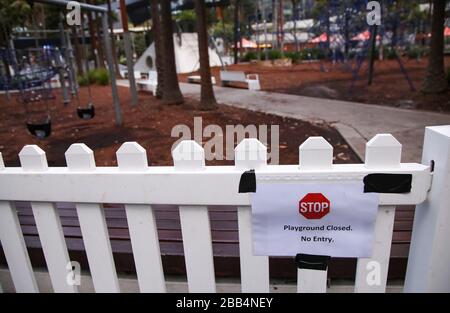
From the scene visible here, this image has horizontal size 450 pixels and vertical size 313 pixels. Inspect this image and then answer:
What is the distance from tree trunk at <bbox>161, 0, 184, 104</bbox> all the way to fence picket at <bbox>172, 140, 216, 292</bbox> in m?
7.97

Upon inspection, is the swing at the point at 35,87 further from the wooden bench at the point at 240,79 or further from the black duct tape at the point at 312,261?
the black duct tape at the point at 312,261

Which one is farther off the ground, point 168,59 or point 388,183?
point 168,59

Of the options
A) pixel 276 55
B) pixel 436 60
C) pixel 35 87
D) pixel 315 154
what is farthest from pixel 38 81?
pixel 276 55

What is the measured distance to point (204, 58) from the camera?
27.3 ft

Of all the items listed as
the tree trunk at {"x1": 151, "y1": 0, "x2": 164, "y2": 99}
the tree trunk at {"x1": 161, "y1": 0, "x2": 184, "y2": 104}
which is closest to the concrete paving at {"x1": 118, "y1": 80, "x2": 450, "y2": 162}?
the tree trunk at {"x1": 161, "y1": 0, "x2": 184, "y2": 104}

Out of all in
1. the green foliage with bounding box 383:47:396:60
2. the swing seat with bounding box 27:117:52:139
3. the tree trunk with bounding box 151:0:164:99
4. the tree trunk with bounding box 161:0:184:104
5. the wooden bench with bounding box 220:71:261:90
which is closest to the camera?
the swing seat with bounding box 27:117:52:139

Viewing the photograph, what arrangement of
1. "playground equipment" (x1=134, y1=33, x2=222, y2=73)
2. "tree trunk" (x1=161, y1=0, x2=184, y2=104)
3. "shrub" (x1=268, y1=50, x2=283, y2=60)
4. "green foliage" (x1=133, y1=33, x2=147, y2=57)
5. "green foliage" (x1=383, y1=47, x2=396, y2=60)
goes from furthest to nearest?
1. "green foliage" (x1=133, y1=33, x2=147, y2=57)
2. "green foliage" (x1=383, y1=47, x2=396, y2=60)
3. "shrub" (x1=268, y1=50, x2=283, y2=60)
4. "playground equipment" (x1=134, y1=33, x2=222, y2=73)
5. "tree trunk" (x1=161, y1=0, x2=184, y2=104)

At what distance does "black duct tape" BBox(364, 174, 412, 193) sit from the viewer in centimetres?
126

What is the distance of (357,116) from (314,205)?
6506 millimetres

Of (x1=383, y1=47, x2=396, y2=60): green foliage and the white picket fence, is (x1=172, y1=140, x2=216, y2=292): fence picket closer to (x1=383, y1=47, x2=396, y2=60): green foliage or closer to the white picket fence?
the white picket fence

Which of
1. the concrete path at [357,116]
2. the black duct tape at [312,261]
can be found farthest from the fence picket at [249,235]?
the concrete path at [357,116]

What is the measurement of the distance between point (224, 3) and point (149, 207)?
23.5 meters

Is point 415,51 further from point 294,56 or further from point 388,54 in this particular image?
point 294,56
